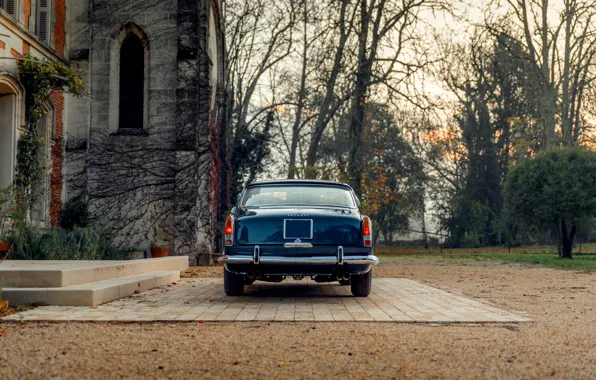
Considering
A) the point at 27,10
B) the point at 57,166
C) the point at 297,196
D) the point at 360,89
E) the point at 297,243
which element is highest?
the point at 360,89

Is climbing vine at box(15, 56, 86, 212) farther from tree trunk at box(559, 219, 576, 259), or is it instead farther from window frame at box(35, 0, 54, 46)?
tree trunk at box(559, 219, 576, 259)

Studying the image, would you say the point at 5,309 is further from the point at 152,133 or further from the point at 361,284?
the point at 152,133

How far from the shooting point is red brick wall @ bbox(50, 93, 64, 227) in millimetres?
17922

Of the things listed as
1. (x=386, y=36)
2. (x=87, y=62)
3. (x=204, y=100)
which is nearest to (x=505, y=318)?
(x=204, y=100)

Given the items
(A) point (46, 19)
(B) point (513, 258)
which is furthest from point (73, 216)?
(B) point (513, 258)

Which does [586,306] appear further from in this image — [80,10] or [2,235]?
[80,10]

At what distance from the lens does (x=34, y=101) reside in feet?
52.9

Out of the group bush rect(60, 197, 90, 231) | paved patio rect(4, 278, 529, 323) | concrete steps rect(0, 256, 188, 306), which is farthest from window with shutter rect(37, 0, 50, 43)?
concrete steps rect(0, 256, 188, 306)

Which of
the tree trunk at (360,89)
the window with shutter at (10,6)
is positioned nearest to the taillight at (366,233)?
the window with shutter at (10,6)

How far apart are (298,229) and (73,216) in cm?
992

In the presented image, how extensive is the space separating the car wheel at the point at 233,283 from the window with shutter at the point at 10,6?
882cm

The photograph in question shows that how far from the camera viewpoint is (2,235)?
1258 centimetres

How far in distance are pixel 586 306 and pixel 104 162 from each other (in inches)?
543

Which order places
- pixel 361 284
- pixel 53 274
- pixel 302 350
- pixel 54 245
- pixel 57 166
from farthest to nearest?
pixel 57 166 → pixel 54 245 → pixel 361 284 → pixel 53 274 → pixel 302 350
